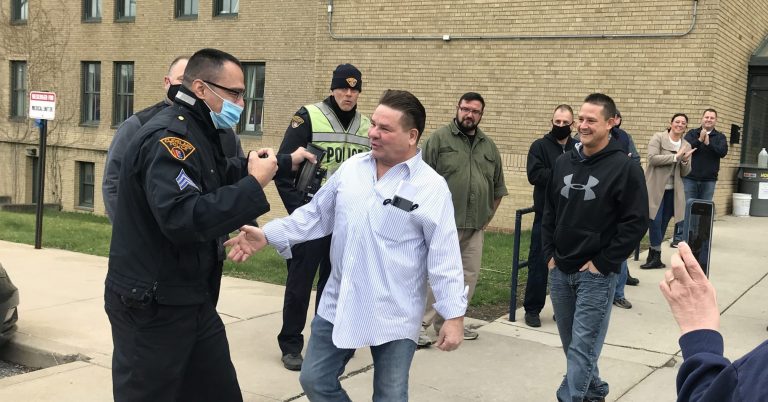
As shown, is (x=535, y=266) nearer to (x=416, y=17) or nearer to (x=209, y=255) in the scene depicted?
(x=209, y=255)

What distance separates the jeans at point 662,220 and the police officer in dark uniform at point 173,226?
6.77 metres

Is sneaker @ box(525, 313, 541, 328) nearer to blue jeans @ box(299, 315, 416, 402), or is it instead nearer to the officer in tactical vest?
the officer in tactical vest

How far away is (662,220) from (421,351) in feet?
15.3

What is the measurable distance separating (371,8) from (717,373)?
1458 cm

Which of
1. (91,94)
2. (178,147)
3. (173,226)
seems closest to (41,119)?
(178,147)

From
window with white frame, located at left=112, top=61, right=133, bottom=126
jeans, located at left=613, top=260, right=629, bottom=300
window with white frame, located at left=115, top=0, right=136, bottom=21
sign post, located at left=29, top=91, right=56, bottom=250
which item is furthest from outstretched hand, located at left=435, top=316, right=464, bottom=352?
window with white frame, located at left=115, top=0, right=136, bottom=21

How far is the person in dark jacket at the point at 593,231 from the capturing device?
4035 mm

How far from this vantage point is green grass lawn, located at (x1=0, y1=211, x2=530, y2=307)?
7996 mm

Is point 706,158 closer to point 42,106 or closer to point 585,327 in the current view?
point 585,327

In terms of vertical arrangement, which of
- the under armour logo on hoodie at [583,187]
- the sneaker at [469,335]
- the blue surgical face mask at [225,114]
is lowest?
the sneaker at [469,335]

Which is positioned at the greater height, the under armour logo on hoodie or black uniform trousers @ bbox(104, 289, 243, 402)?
the under armour logo on hoodie

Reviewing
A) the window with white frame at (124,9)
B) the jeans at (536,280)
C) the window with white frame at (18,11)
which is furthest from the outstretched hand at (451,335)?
the window with white frame at (18,11)

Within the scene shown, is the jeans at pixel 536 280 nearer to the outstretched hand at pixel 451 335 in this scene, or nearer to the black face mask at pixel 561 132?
the black face mask at pixel 561 132

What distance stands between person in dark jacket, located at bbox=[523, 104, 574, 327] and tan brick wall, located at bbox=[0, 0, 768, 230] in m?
7.28
